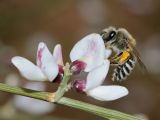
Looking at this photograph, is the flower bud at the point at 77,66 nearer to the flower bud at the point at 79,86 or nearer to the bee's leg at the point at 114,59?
the flower bud at the point at 79,86

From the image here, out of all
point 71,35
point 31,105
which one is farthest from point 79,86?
point 71,35

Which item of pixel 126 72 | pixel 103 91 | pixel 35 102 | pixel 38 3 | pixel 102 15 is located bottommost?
pixel 103 91

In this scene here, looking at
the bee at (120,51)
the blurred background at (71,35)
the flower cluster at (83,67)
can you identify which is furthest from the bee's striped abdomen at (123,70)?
the blurred background at (71,35)

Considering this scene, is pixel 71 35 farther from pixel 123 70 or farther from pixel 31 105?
pixel 123 70

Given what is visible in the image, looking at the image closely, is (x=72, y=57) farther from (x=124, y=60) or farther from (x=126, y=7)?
(x=126, y=7)

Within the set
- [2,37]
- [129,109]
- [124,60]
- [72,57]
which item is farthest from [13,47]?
[72,57]
